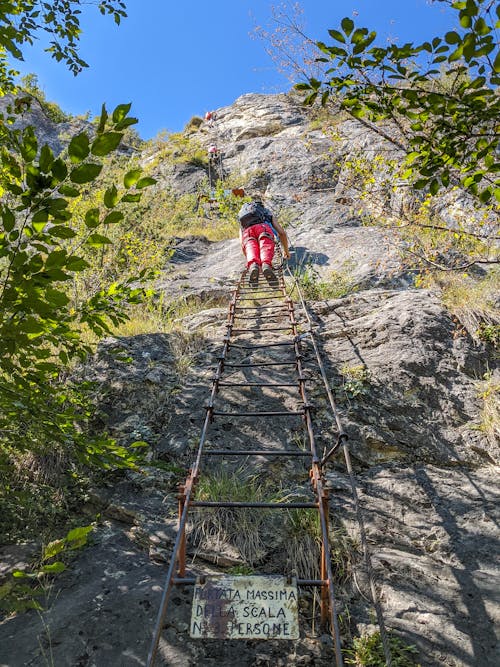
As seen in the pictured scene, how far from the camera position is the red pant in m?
6.86

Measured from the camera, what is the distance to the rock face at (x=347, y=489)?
6.92ft

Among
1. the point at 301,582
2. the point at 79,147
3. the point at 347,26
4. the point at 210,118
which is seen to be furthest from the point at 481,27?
the point at 210,118

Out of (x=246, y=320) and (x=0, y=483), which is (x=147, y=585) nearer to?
(x=0, y=483)

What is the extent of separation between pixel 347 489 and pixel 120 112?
2.70 meters

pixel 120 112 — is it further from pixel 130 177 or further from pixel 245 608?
pixel 245 608

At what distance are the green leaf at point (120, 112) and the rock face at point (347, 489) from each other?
7.03ft

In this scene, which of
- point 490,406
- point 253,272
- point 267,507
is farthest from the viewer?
point 253,272

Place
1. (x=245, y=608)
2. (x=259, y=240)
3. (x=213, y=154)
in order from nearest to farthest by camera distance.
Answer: (x=245, y=608), (x=259, y=240), (x=213, y=154)

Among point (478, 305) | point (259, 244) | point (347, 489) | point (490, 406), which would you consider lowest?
point (347, 489)

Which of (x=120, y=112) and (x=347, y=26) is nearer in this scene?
(x=120, y=112)

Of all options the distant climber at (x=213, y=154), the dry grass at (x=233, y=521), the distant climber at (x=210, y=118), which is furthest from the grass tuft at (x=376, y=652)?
the distant climber at (x=210, y=118)

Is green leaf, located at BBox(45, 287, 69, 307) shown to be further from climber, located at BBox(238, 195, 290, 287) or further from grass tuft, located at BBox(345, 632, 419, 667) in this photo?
climber, located at BBox(238, 195, 290, 287)

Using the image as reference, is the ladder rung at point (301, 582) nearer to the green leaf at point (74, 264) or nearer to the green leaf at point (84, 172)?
the green leaf at point (74, 264)

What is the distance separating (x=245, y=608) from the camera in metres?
1.98
